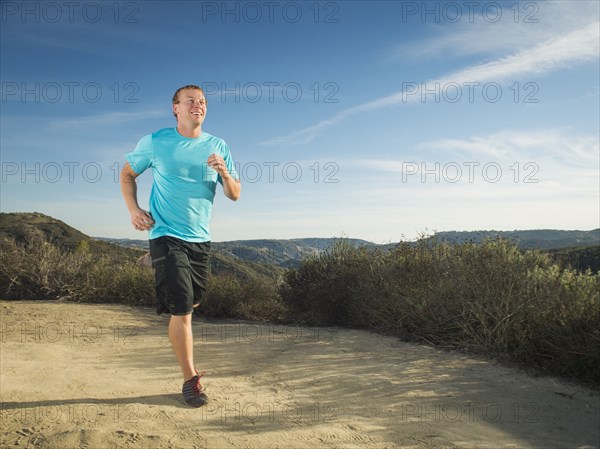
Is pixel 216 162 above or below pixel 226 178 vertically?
above

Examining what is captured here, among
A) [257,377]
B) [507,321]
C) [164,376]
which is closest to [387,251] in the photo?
[507,321]

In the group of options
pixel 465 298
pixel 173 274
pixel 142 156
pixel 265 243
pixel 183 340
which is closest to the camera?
pixel 173 274

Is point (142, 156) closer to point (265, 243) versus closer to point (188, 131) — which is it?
point (188, 131)

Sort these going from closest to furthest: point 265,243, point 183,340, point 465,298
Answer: point 183,340 < point 465,298 < point 265,243

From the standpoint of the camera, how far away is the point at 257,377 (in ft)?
13.8

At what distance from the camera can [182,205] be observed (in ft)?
11.3

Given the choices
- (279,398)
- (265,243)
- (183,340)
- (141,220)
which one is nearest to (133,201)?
(141,220)

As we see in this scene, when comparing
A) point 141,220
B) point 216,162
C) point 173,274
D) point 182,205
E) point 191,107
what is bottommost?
point 173,274

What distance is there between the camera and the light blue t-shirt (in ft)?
11.3

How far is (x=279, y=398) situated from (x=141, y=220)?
1.71 meters

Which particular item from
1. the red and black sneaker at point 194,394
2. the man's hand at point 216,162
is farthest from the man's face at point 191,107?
the red and black sneaker at point 194,394

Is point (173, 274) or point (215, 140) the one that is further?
point (215, 140)

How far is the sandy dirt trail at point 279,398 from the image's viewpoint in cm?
289

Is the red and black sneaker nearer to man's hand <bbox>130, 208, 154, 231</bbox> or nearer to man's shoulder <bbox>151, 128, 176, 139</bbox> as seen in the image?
man's hand <bbox>130, 208, 154, 231</bbox>
